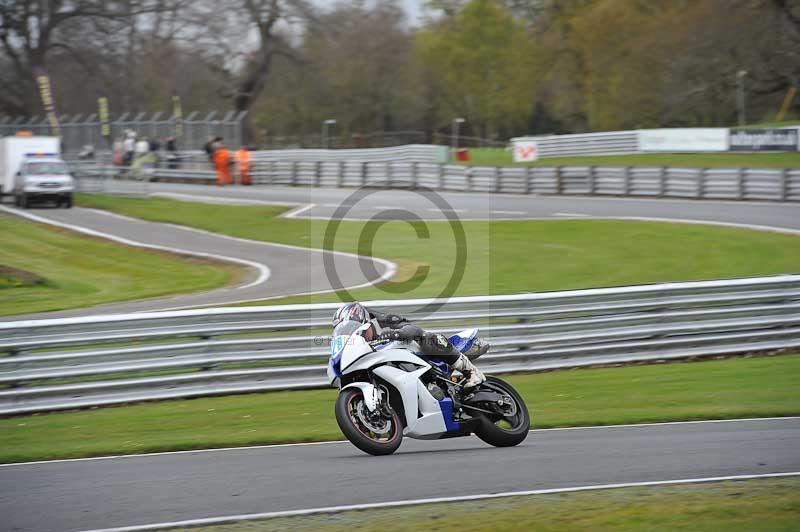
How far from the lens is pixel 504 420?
8.78 meters

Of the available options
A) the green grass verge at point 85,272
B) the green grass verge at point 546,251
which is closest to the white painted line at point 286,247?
the green grass verge at point 546,251

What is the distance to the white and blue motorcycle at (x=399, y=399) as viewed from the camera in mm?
8117

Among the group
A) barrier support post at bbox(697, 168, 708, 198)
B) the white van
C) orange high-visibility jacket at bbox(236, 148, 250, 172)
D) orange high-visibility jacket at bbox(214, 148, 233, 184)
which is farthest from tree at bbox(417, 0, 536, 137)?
barrier support post at bbox(697, 168, 708, 198)

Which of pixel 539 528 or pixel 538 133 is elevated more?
pixel 538 133

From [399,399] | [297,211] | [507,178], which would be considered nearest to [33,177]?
[297,211]

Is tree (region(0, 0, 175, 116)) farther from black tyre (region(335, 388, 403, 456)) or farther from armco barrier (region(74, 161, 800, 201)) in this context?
black tyre (region(335, 388, 403, 456))

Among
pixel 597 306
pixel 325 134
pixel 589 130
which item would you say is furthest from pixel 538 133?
pixel 597 306

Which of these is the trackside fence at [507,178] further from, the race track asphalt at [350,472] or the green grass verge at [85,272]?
the race track asphalt at [350,472]

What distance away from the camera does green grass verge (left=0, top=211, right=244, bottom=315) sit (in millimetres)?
19484

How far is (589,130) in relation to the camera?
61.8m

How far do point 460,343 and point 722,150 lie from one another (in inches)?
1309

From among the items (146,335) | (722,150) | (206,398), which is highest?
(722,150)

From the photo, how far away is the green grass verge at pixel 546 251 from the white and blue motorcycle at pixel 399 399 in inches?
350

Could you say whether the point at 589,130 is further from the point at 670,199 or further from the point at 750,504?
the point at 750,504
